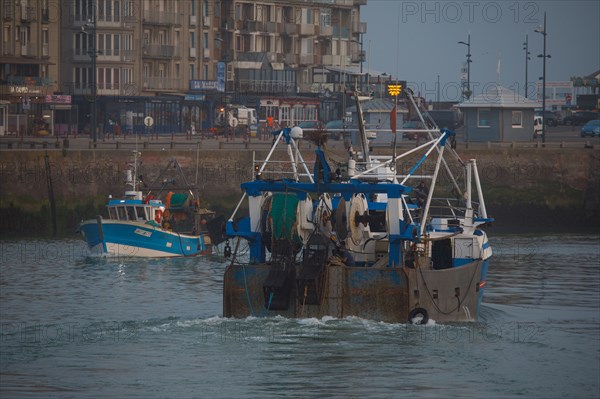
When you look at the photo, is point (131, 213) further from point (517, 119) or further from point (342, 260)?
point (517, 119)

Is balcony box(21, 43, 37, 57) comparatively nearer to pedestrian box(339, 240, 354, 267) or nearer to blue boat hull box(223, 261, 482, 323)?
pedestrian box(339, 240, 354, 267)

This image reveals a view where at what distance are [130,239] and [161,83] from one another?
52566mm

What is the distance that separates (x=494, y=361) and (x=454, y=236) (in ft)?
16.3

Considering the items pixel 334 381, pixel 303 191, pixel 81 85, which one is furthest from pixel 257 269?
pixel 81 85

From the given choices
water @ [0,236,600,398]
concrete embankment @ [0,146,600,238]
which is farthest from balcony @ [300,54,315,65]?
water @ [0,236,600,398]

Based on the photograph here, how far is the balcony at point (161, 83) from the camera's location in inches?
3905

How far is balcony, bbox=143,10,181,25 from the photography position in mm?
98375

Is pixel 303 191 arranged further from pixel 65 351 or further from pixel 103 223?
pixel 103 223

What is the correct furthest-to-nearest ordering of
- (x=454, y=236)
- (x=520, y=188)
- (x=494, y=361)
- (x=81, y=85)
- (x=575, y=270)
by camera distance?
(x=81, y=85), (x=520, y=188), (x=575, y=270), (x=454, y=236), (x=494, y=361)

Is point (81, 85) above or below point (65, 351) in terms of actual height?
above

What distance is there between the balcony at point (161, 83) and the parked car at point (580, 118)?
113 ft

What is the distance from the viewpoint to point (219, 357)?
29.6 metres

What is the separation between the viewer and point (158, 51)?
9950cm

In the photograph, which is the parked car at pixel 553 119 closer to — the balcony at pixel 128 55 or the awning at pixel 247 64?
the awning at pixel 247 64
